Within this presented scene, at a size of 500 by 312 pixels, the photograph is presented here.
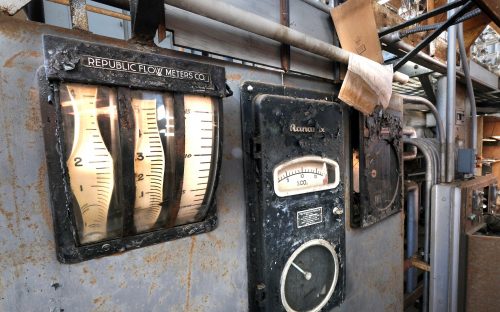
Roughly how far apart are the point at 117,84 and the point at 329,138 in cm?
69

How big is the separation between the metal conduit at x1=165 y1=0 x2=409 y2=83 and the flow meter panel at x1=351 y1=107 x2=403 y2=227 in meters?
0.41

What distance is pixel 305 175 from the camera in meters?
0.91

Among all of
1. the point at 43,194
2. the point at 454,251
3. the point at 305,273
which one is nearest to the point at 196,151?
the point at 43,194

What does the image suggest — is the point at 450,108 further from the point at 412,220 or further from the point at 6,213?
the point at 6,213

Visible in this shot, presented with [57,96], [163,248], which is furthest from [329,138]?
[57,96]

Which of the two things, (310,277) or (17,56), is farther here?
(310,277)

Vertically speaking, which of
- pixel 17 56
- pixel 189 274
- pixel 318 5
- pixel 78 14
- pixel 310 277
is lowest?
pixel 310 277

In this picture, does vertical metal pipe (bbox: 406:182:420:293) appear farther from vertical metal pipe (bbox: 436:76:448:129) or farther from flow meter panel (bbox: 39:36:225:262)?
flow meter panel (bbox: 39:36:225:262)

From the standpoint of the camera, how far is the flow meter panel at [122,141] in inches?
19.9

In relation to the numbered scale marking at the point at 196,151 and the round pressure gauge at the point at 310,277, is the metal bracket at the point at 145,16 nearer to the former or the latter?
the numbered scale marking at the point at 196,151

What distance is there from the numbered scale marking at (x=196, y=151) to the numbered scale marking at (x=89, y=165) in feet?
0.57

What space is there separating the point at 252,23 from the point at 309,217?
25.1 inches

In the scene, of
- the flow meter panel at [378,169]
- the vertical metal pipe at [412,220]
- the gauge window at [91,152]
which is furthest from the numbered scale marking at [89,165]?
the vertical metal pipe at [412,220]

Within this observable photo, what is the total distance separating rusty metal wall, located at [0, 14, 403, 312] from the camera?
1.73ft
